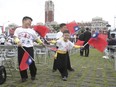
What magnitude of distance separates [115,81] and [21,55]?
2.49 meters

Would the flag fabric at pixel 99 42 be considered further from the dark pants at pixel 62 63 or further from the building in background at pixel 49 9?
the building in background at pixel 49 9

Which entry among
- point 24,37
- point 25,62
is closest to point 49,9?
point 24,37

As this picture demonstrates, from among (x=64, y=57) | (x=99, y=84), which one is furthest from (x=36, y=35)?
(x=99, y=84)

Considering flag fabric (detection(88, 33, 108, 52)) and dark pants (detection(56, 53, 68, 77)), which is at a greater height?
flag fabric (detection(88, 33, 108, 52))

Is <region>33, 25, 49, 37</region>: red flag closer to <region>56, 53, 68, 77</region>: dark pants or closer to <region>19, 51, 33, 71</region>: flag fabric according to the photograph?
<region>56, 53, 68, 77</region>: dark pants

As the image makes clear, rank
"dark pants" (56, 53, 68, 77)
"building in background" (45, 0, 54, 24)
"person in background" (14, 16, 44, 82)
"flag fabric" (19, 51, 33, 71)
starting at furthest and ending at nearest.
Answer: "building in background" (45, 0, 54, 24), "dark pants" (56, 53, 68, 77), "person in background" (14, 16, 44, 82), "flag fabric" (19, 51, 33, 71)

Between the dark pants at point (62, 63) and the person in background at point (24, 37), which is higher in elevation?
the person in background at point (24, 37)

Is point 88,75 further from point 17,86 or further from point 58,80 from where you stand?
point 17,86

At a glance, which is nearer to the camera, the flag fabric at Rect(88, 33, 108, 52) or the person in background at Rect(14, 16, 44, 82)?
the person in background at Rect(14, 16, 44, 82)

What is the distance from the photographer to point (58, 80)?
7363 mm

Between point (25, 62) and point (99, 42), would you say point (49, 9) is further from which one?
point (25, 62)

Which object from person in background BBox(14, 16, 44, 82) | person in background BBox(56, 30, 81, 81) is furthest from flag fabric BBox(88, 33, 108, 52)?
person in background BBox(14, 16, 44, 82)

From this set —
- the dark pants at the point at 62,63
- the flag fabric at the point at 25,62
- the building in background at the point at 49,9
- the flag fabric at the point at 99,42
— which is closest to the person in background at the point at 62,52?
the dark pants at the point at 62,63

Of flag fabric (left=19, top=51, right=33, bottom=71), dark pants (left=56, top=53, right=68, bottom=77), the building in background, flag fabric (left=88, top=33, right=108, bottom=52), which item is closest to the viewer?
flag fabric (left=19, top=51, right=33, bottom=71)
